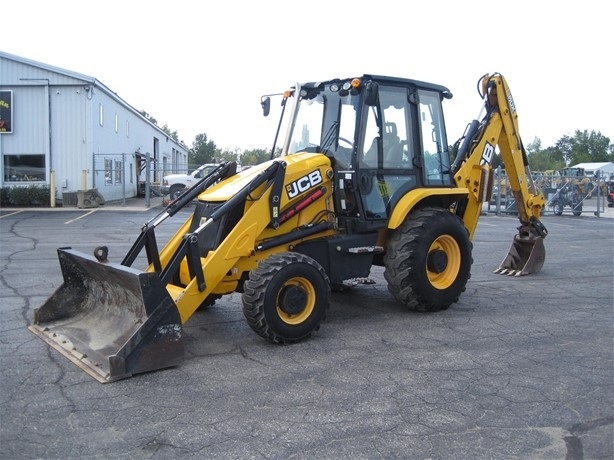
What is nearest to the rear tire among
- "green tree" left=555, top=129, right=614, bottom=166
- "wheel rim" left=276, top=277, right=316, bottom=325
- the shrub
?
"wheel rim" left=276, top=277, right=316, bottom=325

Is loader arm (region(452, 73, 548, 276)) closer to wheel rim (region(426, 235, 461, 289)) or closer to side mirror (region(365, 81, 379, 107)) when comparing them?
wheel rim (region(426, 235, 461, 289))

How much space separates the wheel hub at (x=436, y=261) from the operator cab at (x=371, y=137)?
0.77 m

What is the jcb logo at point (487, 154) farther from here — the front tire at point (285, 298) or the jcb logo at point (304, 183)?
the front tire at point (285, 298)

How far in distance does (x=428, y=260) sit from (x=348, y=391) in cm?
289

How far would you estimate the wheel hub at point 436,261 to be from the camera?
7.37 m

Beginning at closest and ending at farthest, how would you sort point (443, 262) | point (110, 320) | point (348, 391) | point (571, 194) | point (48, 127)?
point (348, 391)
point (110, 320)
point (443, 262)
point (48, 127)
point (571, 194)

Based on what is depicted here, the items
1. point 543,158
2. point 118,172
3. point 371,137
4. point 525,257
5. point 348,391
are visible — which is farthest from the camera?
point 543,158

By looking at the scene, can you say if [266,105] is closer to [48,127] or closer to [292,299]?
[292,299]

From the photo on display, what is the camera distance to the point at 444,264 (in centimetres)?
751

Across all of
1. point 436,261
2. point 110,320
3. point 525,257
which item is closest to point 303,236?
point 436,261

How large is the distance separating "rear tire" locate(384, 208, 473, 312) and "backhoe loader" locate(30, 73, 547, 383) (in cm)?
2

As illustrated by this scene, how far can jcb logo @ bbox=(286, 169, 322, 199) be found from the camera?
6473mm

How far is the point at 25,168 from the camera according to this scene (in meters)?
25.9

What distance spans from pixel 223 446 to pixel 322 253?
10.5 feet
